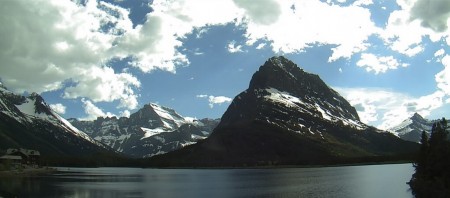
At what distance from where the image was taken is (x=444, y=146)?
100 m

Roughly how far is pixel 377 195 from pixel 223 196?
3263 centimetres

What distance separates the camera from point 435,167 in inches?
3917

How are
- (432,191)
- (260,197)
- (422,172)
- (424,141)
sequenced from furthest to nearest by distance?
(424,141) < (422,172) < (260,197) < (432,191)

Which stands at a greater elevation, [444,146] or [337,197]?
[444,146]

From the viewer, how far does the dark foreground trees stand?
85875 mm

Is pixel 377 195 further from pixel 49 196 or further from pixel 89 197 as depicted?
pixel 49 196

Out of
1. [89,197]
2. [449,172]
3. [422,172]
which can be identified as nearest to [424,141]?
[422,172]

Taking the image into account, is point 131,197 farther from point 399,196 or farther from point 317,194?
point 399,196

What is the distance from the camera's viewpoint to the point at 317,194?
102 meters

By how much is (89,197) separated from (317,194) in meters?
48.9

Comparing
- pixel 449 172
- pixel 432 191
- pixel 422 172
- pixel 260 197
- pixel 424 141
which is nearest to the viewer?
pixel 432 191

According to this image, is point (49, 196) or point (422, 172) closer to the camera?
point (49, 196)

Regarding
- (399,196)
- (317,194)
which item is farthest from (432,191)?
(317,194)

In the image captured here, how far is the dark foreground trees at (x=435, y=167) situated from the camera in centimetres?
8588
